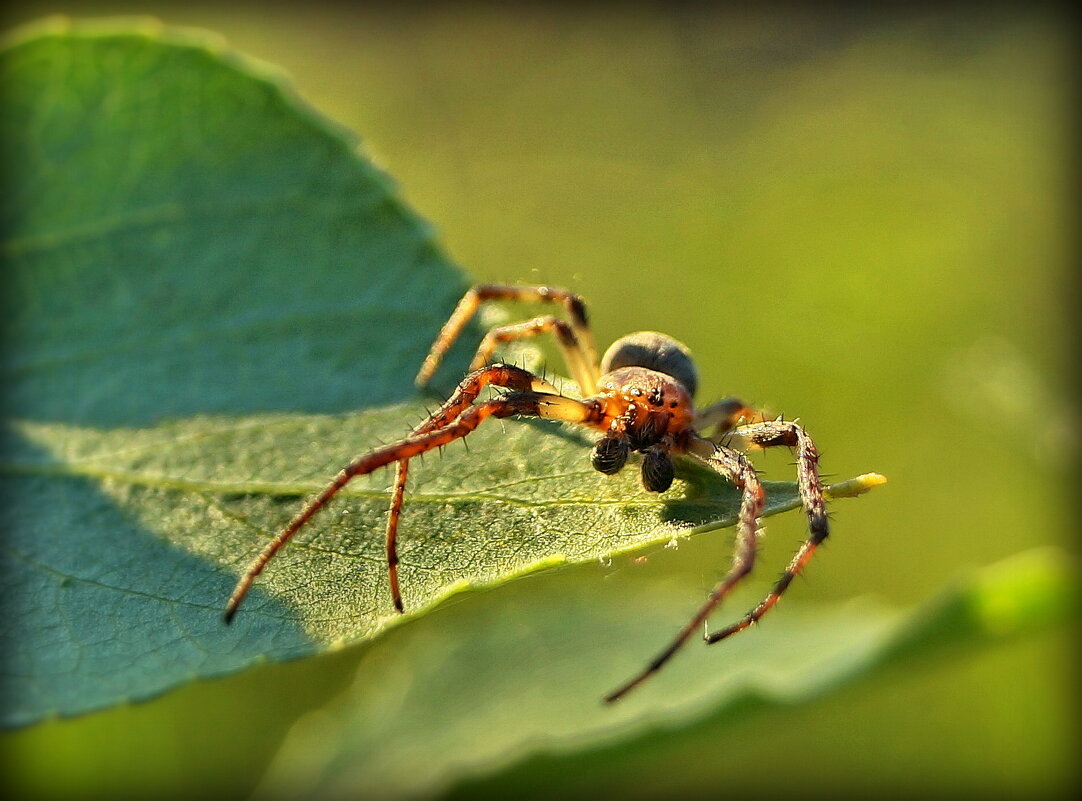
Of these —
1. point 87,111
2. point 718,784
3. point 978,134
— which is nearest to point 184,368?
point 87,111

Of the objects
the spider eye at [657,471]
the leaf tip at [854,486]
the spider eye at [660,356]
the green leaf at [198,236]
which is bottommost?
the spider eye at [660,356]

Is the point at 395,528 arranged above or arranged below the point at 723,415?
above

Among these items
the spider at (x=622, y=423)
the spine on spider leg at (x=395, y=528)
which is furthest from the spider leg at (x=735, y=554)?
the spine on spider leg at (x=395, y=528)

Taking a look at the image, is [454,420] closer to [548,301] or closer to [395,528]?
[395,528]

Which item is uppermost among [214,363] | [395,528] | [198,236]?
[198,236]

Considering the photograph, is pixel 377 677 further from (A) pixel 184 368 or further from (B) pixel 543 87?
(B) pixel 543 87

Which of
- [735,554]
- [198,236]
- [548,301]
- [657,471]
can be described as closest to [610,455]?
[657,471]

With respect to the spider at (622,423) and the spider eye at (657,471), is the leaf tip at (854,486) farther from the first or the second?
the spider eye at (657,471)

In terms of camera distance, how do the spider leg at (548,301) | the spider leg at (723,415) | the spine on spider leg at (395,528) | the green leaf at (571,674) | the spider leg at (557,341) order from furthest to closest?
the spider leg at (723,415) < the spider leg at (557,341) < the spider leg at (548,301) < the green leaf at (571,674) < the spine on spider leg at (395,528)
